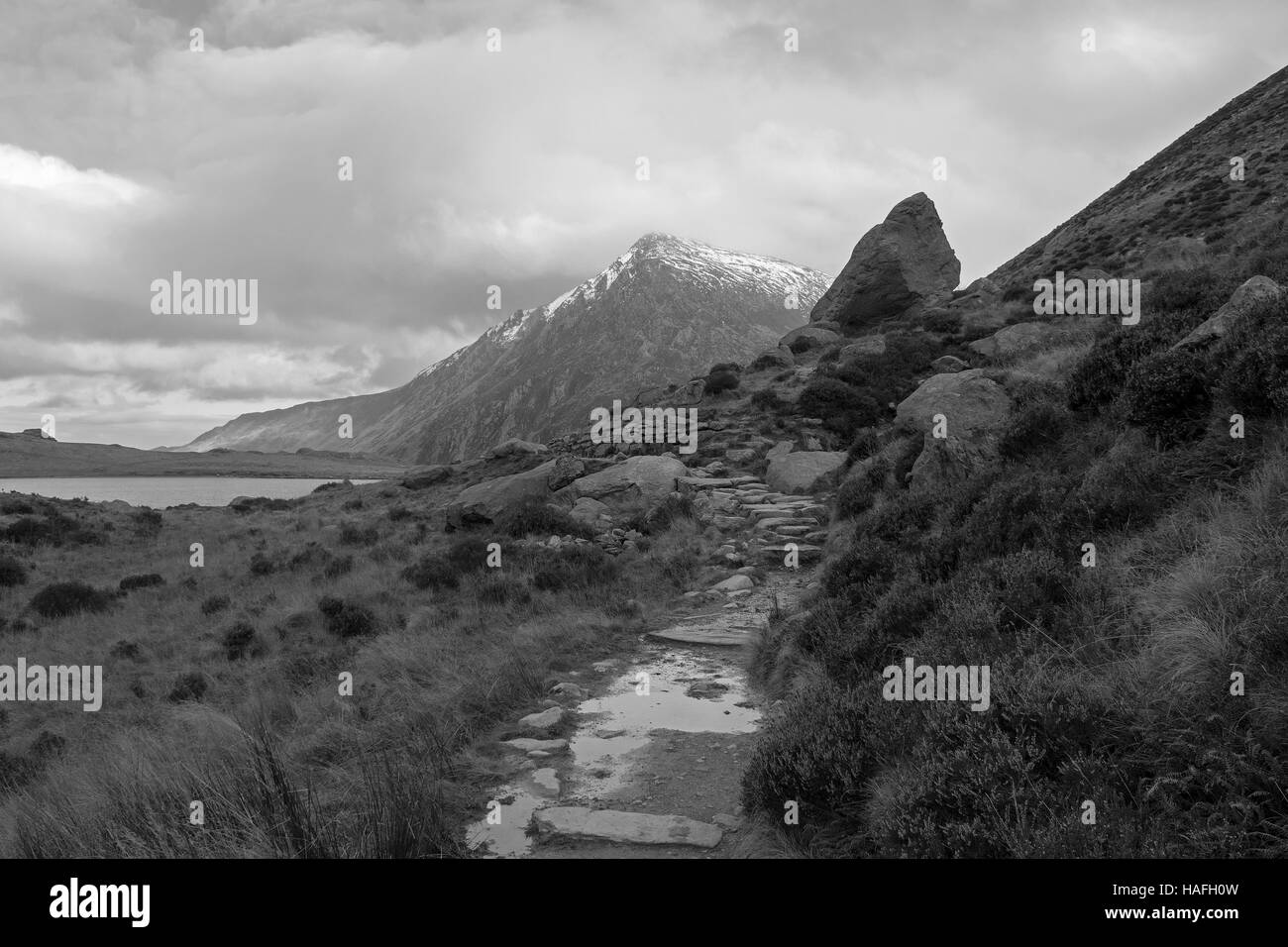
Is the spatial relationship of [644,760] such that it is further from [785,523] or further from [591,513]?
[591,513]

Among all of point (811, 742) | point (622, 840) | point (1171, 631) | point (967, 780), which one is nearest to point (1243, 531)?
point (1171, 631)

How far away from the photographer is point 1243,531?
475 cm

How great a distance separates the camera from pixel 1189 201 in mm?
33594

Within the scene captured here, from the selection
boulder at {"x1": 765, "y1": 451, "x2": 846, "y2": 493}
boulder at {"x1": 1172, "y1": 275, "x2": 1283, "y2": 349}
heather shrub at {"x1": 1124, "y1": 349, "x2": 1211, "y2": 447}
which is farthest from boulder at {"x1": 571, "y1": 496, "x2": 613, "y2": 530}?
boulder at {"x1": 1172, "y1": 275, "x2": 1283, "y2": 349}

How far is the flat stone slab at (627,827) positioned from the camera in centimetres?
478

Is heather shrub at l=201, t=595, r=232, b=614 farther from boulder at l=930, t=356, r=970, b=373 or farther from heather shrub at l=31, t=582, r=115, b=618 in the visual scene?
boulder at l=930, t=356, r=970, b=373

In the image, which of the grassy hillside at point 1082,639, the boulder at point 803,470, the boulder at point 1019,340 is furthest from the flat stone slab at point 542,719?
the boulder at point 1019,340

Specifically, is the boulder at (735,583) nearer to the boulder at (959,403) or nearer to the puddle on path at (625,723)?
the puddle on path at (625,723)

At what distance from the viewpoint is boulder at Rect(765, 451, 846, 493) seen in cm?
1958

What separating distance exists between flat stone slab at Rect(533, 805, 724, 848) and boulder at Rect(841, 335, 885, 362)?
26.4 metres

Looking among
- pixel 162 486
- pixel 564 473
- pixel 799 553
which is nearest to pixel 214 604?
pixel 564 473

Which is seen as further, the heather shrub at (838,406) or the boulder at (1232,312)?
the heather shrub at (838,406)

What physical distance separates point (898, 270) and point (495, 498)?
1066 inches

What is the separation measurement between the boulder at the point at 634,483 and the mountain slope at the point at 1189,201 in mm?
17057
